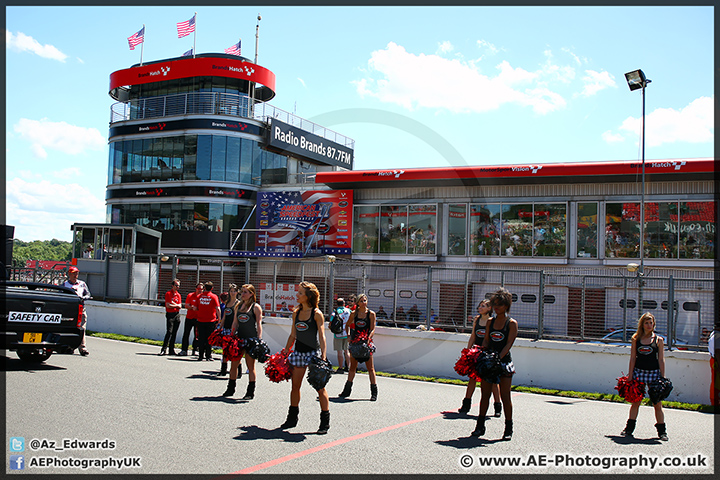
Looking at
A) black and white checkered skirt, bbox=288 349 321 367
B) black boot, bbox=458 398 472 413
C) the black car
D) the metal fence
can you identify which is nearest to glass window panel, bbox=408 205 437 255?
the metal fence

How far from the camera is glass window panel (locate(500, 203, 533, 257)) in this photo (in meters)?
26.5

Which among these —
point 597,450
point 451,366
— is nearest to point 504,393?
point 597,450

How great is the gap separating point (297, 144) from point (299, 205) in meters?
7.88

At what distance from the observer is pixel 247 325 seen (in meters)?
9.88

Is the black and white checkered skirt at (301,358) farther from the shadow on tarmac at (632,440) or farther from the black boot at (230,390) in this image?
the shadow on tarmac at (632,440)

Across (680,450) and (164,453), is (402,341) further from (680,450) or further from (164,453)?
(164,453)

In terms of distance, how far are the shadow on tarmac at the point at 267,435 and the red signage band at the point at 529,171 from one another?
20.5 m

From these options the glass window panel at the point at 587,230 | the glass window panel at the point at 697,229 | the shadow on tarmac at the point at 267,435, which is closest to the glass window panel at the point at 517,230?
the glass window panel at the point at 587,230

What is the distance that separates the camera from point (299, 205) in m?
31.8

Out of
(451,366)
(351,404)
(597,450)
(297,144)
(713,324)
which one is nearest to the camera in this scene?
(597,450)

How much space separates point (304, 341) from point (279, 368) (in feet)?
1.69

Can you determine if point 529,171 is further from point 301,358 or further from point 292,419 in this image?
point 292,419

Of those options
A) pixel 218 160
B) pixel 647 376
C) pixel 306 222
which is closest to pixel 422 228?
pixel 306 222

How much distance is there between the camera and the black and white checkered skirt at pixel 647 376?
26.4ft
